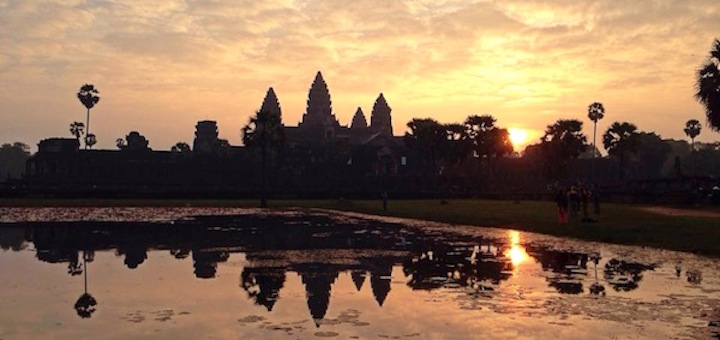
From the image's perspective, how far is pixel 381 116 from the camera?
540ft

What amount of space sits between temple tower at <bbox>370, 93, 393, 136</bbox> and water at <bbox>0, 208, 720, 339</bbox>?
138 meters

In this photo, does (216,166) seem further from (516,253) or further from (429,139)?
(516,253)

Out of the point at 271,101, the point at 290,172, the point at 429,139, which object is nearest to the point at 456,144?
the point at 429,139

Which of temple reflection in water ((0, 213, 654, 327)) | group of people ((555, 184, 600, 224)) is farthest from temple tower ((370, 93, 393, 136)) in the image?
temple reflection in water ((0, 213, 654, 327))

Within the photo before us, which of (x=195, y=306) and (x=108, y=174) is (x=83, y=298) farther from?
(x=108, y=174)

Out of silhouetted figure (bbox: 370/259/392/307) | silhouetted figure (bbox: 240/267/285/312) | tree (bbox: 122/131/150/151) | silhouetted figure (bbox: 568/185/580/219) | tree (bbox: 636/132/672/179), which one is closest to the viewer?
silhouetted figure (bbox: 240/267/285/312)

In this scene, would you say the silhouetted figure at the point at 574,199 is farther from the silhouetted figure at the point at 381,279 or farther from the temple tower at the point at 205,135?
the temple tower at the point at 205,135

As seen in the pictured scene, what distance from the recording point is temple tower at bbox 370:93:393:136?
163375 millimetres

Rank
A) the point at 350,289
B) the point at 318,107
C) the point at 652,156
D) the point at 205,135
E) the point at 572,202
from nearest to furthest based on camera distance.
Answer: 1. the point at 350,289
2. the point at 572,202
3. the point at 205,135
4. the point at 652,156
5. the point at 318,107

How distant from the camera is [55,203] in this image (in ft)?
189

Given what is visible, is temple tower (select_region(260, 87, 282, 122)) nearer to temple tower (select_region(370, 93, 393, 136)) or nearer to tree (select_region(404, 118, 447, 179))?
temple tower (select_region(370, 93, 393, 136))

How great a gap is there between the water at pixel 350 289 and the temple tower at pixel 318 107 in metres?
128

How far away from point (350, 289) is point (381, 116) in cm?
15134

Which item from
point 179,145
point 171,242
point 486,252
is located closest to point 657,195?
point 486,252
